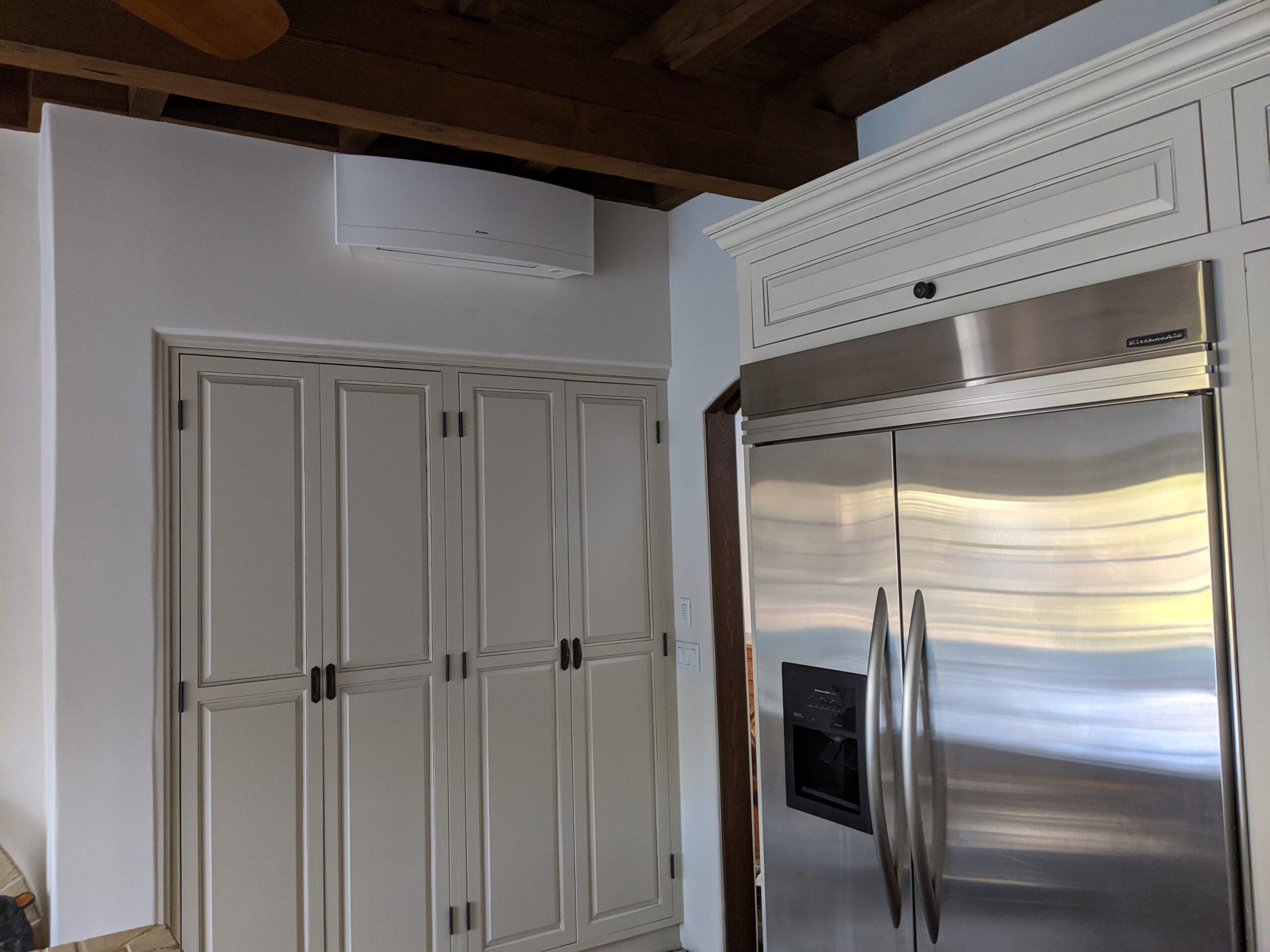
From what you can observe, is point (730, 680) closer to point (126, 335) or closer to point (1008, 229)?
point (1008, 229)

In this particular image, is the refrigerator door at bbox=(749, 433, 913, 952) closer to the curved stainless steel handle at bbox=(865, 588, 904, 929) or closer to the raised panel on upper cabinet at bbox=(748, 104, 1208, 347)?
the curved stainless steel handle at bbox=(865, 588, 904, 929)

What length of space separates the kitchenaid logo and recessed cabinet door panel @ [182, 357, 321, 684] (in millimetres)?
2114

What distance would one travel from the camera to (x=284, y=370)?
263cm

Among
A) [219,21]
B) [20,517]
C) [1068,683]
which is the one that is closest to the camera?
[219,21]

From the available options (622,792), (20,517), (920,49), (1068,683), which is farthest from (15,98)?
(1068,683)

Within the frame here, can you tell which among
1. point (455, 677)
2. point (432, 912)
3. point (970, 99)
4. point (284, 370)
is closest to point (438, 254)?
point (284, 370)

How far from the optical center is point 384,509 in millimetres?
2750

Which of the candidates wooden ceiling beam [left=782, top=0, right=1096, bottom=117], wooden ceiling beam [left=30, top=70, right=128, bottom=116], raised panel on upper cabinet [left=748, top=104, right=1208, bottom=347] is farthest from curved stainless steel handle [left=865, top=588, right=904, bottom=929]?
wooden ceiling beam [left=30, top=70, right=128, bottom=116]

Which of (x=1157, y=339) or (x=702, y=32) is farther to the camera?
(x=702, y=32)

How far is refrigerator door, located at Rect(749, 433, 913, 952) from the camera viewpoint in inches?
68.7

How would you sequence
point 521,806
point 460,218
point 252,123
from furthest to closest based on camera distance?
point 521,806, point 460,218, point 252,123

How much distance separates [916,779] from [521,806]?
160 centimetres

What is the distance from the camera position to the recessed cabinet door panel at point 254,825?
7.99ft

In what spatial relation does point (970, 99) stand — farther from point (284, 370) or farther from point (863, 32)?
point (284, 370)
